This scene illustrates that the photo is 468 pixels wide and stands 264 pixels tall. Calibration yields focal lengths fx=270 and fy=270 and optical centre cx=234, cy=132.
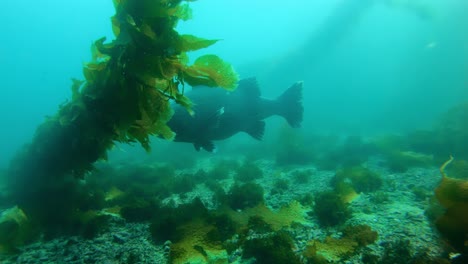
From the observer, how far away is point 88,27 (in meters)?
142

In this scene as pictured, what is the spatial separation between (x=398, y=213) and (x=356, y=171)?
3567 millimetres

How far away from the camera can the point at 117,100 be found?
129 inches

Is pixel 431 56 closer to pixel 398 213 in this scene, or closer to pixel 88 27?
pixel 398 213

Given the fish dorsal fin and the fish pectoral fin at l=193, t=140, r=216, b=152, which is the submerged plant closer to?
the fish pectoral fin at l=193, t=140, r=216, b=152

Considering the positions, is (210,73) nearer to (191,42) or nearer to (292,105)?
(191,42)

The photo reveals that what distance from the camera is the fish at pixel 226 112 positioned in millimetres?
4820

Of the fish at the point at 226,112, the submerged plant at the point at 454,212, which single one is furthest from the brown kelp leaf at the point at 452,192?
the fish at the point at 226,112

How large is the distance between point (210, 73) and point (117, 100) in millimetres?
1182

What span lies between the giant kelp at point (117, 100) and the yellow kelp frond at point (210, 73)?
0.04 feet

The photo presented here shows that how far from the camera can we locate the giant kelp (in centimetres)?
304

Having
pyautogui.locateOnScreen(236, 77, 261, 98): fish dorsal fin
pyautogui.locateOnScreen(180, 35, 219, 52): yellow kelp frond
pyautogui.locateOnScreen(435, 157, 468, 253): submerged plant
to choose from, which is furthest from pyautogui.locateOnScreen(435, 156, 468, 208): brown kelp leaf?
pyautogui.locateOnScreen(236, 77, 261, 98): fish dorsal fin

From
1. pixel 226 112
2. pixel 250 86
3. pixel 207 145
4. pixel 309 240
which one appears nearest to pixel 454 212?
pixel 309 240

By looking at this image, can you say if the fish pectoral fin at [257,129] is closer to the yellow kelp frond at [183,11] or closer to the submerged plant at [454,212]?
the yellow kelp frond at [183,11]

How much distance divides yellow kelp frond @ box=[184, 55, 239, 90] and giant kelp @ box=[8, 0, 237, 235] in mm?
12
